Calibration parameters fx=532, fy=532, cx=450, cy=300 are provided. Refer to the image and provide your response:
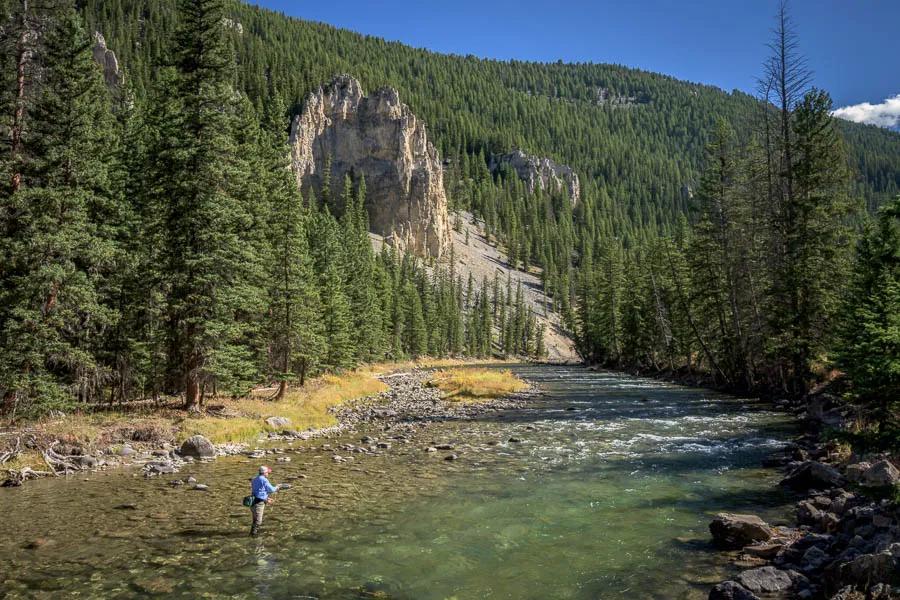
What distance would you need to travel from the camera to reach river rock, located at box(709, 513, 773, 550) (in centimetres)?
1029

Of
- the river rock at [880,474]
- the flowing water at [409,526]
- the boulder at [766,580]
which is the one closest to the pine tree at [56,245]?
the flowing water at [409,526]

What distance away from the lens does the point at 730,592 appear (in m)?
8.04

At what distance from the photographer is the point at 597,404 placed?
112ft

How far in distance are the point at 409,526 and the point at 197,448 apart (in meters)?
10.5

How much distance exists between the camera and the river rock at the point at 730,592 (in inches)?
310

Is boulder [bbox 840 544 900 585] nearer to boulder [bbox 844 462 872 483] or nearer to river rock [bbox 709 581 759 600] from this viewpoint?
river rock [bbox 709 581 759 600]

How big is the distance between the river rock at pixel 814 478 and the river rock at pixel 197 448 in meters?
18.1

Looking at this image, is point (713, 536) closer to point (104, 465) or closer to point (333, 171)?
point (104, 465)

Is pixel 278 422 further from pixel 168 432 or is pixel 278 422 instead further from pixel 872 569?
pixel 872 569

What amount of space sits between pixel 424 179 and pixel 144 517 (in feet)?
456

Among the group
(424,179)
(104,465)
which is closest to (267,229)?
(104,465)

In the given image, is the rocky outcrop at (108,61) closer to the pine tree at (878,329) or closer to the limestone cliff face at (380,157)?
→ the limestone cliff face at (380,157)

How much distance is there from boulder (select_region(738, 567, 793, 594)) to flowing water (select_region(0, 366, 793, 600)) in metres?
0.67

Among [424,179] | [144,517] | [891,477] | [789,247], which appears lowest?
[144,517]
